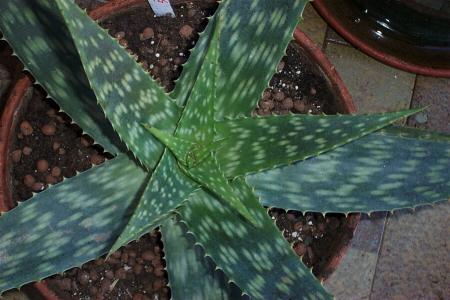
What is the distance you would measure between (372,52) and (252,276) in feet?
2.52

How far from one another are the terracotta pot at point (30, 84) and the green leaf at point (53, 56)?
0.22 metres

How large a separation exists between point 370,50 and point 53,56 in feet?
2.63

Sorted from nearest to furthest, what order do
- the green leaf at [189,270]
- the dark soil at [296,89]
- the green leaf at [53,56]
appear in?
the green leaf at [53,56] → the green leaf at [189,270] → the dark soil at [296,89]

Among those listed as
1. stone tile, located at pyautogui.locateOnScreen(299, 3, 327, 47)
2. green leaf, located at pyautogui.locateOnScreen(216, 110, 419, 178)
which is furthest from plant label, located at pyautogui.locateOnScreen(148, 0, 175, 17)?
stone tile, located at pyautogui.locateOnScreen(299, 3, 327, 47)

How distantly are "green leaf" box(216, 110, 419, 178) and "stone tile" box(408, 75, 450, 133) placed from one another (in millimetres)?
869

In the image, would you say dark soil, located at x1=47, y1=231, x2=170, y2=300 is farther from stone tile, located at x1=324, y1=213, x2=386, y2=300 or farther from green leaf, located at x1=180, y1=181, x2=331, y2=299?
stone tile, located at x1=324, y1=213, x2=386, y2=300

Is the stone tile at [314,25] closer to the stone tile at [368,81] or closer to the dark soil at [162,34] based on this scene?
the stone tile at [368,81]

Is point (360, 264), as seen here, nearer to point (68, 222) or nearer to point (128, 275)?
point (128, 275)

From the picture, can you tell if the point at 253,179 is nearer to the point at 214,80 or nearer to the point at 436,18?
the point at 214,80

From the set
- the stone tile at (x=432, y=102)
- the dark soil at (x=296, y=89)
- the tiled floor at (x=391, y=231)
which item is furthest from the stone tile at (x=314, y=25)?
the dark soil at (x=296, y=89)

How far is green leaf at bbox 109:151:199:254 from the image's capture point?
71 centimetres

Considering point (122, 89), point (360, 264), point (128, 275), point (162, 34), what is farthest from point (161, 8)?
point (360, 264)

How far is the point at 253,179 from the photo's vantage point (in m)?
0.92

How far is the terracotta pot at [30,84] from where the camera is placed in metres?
1.08
